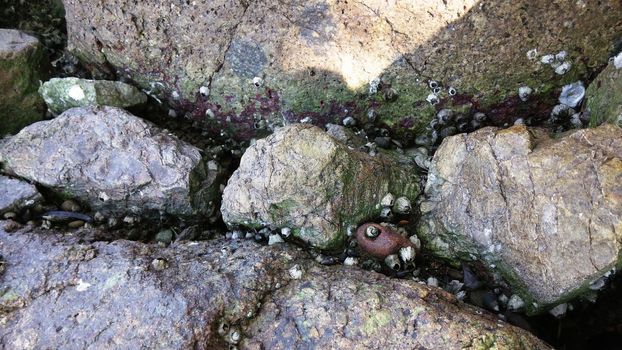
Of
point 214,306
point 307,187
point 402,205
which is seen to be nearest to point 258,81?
point 307,187

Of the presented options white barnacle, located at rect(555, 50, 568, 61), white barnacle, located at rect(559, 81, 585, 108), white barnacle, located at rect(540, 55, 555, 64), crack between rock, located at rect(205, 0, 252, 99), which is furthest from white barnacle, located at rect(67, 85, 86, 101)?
white barnacle, located at rect(559, 81, 585, 108)

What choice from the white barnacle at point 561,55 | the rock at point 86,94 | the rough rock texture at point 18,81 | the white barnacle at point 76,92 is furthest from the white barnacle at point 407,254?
the rough rock texture at point 18,81

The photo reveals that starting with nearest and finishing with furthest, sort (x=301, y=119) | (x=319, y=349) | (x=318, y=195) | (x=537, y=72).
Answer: (x=319, y=349)
(x=318, y=195)
(x=537, y=72)
(x=301, y=119)

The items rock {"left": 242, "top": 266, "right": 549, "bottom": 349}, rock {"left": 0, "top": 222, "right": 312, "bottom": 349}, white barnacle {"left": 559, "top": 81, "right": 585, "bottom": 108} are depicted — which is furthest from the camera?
white barnacle {"left": 559, "top": 81, "right": 585, "bottom": 108}

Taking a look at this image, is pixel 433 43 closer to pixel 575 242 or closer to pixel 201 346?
pixel 575 242

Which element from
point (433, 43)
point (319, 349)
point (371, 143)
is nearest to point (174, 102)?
point (371, 143)

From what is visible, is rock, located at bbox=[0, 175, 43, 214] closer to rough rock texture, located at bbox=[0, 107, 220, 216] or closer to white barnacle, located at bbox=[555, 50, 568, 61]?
rough rock texture, located at bbox=[0, 107, 220, 216]

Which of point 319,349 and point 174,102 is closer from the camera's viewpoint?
point 319,349
